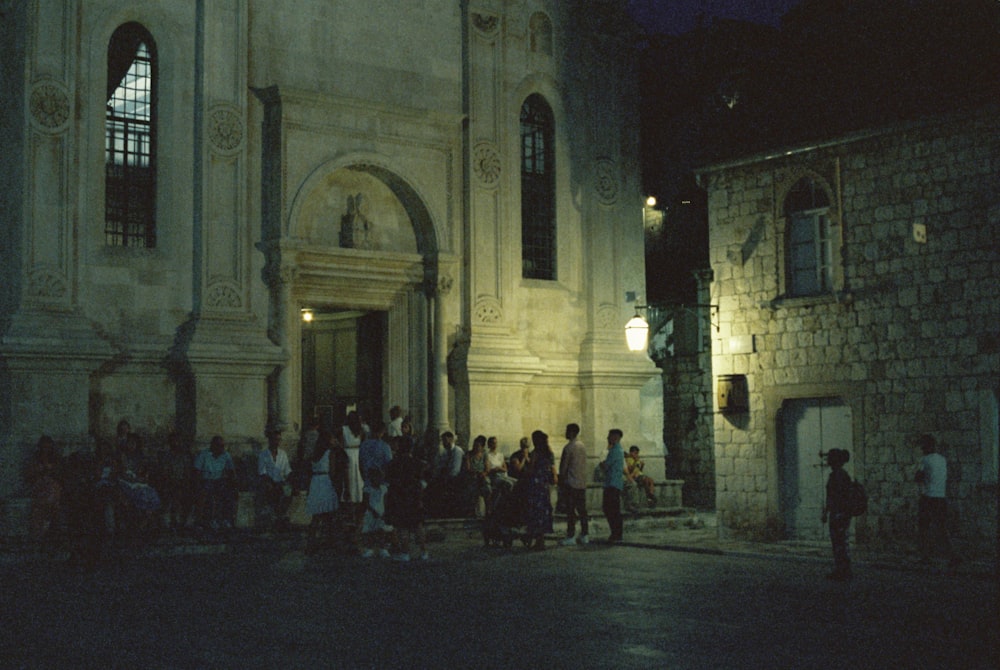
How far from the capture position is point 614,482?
18.8m

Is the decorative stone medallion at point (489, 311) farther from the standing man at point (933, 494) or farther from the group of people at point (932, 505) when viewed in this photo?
the standing man at point (933, 494)

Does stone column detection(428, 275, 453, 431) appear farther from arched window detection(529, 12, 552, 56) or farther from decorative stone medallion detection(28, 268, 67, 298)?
decorative stone medallion detection(28, 268, 67, 298)

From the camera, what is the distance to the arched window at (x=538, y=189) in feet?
84.7

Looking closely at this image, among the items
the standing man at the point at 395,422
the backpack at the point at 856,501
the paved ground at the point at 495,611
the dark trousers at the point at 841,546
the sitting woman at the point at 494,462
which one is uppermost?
the standing man at the point at 395,422

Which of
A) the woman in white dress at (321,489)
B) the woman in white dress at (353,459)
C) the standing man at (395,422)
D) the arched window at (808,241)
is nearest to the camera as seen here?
the woman in white dress at (321,489)

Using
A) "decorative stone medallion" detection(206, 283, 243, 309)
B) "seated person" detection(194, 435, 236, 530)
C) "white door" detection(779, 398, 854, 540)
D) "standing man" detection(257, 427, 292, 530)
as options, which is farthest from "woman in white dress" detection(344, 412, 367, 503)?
"white door" detection(779, 398, 854, 540)

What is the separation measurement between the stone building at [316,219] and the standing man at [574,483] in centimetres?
500

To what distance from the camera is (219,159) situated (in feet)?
71.8

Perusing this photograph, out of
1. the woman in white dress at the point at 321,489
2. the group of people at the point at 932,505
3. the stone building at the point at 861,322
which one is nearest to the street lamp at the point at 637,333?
the stone building at the point at 861,322

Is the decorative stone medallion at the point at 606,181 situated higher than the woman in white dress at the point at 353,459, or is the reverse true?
the decorative stone medallion at the point at 606,181

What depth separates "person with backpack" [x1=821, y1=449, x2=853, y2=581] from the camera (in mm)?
14406

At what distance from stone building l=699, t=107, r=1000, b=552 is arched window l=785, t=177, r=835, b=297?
0.02 metres

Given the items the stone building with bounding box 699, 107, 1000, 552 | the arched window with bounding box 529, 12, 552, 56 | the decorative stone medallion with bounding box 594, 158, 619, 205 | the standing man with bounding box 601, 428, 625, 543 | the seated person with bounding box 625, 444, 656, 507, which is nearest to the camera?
the stone building with bounding box 699, 107, 1000, 552

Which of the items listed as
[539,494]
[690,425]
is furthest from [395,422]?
[690,425]
